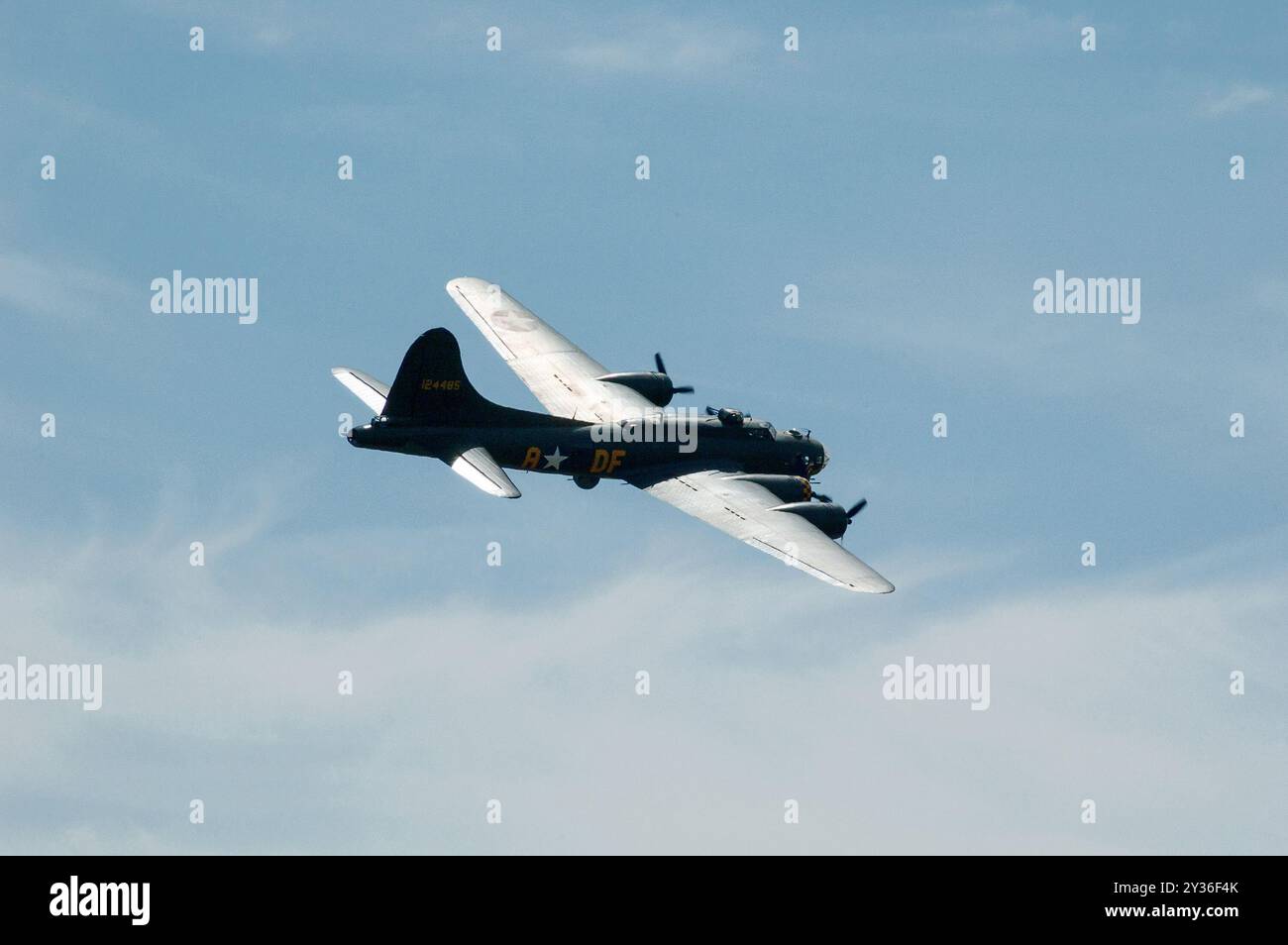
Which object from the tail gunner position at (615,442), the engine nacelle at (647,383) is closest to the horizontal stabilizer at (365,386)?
the tail gunner position at (615,442)

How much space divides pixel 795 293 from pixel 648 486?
10014 millimetres

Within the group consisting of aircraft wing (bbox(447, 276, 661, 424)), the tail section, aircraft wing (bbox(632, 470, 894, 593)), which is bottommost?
aircraft wing (bbox(632, 470, 894, 593))

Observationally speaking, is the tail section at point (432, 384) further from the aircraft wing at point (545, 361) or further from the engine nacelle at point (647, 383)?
the engine nacelle at point (647, 383)

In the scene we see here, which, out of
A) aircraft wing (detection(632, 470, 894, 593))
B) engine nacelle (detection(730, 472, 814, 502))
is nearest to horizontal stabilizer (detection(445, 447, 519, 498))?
aircraft wing (detection(632, 470, 894, 593))

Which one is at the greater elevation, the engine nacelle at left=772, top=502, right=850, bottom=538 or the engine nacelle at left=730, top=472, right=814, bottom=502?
the engine nacelle at left=730, top=472, right=814, bottom=502

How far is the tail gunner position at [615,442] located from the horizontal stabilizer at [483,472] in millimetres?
70

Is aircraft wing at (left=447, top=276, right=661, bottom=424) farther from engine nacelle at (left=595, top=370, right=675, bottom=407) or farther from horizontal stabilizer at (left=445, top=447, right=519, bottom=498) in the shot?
horizontal stabilizer at (left=445, top=447, right=519, bottom=498)

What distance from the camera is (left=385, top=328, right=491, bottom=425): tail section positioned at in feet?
242

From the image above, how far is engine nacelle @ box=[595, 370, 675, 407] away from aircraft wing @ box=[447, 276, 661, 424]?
30cm

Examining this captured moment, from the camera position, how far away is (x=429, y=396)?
244 feet

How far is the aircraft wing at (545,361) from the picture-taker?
268ft

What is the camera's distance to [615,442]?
255 ft
